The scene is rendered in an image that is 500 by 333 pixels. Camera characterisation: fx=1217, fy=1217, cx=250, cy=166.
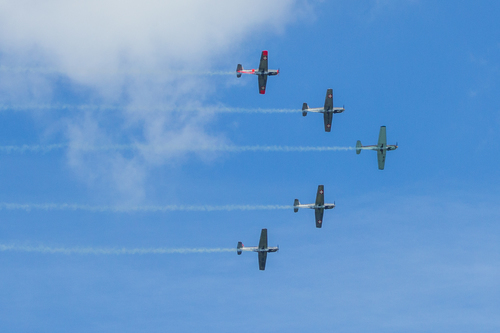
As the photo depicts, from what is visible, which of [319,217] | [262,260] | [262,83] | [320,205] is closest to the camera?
[262,83]

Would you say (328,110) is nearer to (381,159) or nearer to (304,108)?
(304,108)

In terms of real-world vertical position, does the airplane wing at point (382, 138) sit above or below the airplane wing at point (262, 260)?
above

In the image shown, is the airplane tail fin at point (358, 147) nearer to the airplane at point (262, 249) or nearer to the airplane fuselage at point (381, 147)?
the airplane fuselage at point (381, 147)

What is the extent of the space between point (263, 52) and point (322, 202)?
22.3 meters

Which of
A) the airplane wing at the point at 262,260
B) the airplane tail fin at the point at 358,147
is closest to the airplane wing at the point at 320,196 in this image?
→ the airplane tail fin at the point at 358,147

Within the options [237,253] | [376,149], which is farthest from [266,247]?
[376,149]

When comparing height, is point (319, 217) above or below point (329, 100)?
below

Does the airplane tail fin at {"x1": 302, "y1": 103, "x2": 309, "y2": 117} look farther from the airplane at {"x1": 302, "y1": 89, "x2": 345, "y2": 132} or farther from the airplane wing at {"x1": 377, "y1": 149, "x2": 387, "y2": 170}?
the airplane wing at {"x1": 377, "y1": 149, "x2": 387, "y2": 170}

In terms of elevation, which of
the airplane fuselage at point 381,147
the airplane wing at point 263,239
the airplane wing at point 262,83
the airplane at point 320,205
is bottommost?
the airplane wing at point 263,239

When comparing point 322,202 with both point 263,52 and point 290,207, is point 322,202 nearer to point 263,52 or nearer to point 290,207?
point 290,207

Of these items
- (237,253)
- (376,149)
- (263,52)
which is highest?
(263,52)

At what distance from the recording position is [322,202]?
167750 millimetres

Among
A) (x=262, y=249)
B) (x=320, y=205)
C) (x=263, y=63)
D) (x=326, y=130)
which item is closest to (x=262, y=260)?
(x=262, y=249)

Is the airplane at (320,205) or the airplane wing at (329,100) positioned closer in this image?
the airplane wing at (329,100)
